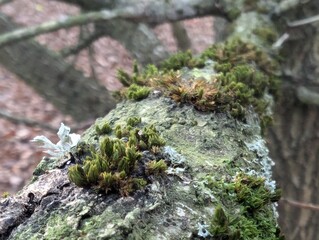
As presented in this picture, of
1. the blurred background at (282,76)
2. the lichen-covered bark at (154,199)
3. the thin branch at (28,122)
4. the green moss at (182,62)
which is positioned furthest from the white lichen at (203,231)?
the thin branch at (28,122)

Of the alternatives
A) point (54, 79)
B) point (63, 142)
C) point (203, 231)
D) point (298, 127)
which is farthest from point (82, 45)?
point (203, 231)

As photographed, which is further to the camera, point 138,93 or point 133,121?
point 138,93

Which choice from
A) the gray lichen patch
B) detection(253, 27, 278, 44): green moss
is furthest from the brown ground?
the gray lichen patch

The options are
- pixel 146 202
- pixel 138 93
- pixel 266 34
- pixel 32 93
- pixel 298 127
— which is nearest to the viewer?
pixel 146 202

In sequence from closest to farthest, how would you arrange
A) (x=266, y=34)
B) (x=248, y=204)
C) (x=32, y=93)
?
(x=248, y=204)
(x=266, y=34)
(x=32, y=93)

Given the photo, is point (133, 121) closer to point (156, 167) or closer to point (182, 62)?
point (156, 167)

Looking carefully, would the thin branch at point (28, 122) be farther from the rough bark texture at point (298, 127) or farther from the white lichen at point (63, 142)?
the white lichen at point (63, 142)
